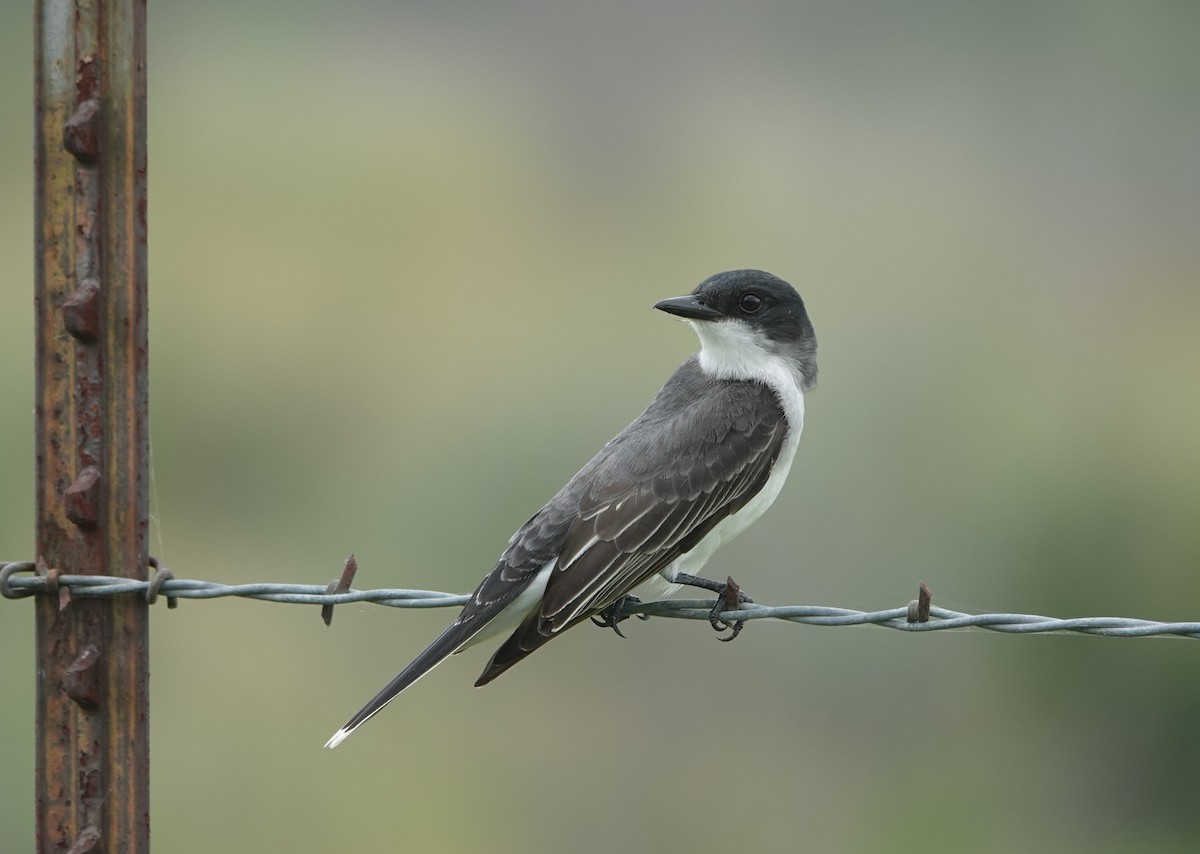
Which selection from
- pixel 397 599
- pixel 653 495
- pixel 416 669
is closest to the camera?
pixel 397 599

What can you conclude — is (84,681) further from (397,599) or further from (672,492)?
(672,492)

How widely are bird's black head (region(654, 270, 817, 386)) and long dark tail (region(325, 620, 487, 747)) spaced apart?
5.15 feet

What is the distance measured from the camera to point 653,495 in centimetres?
484

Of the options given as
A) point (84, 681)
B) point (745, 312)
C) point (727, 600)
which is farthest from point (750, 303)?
point (84, 681)

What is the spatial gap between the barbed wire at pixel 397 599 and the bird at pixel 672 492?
446mm

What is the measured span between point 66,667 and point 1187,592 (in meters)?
9.61

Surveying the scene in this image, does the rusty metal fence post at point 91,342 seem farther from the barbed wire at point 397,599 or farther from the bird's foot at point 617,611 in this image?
the bird's foot at point 617,611

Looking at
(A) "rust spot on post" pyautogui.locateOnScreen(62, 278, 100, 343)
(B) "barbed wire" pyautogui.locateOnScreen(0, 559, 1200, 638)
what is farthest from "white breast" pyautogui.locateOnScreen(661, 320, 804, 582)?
(A) "rust spot on post" pyautogui.locateOnScreen(62, 278, 100, 343)

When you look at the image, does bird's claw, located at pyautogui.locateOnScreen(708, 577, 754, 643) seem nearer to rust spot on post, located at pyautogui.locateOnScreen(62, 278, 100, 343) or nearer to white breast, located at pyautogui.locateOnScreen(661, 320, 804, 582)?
white breast, located at pyautogui.locateOnScreen(661, 320, 804, 582)

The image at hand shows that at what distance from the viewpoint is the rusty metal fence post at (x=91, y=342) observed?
355 centimetres

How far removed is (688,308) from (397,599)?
1.99 m

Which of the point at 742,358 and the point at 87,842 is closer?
the point at 87,842

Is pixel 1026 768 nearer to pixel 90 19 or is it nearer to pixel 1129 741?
pixel 1129 741

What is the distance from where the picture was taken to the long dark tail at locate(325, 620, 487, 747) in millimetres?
4035
